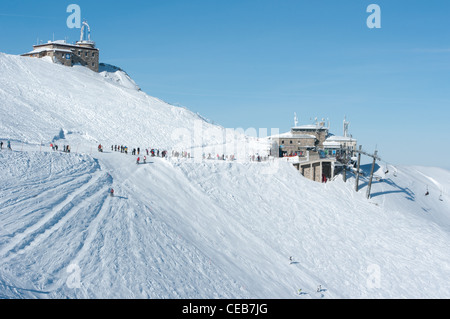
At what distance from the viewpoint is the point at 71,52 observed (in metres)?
82.0

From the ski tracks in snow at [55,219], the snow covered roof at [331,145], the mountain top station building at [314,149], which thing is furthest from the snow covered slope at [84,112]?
the ski tracks in snow at [55,219]

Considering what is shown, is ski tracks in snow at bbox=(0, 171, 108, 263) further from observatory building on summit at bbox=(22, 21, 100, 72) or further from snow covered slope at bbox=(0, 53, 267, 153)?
observatory building on summit at bbox=(22, 21, 100, 72)

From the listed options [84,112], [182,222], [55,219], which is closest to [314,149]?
[84,112]

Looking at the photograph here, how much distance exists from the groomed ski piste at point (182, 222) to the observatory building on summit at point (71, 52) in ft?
50.4

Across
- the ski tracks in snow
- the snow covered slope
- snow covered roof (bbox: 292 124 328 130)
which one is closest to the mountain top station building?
snow covered roof (bbox: 292 124 328 130)

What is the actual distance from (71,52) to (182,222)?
53.6 m

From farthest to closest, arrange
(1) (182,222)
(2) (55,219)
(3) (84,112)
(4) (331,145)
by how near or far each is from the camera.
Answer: (4) (331,145)
(3) (84,112)
(1) (182,222)
(2) (55,219)

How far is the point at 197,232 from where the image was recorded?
3766 cm

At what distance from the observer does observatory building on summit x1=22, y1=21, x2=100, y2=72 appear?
8131cm

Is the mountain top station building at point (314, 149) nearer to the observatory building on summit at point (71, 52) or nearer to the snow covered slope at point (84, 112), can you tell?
the snow covered slope at point (84, 112)

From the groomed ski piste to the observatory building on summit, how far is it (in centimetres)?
1537

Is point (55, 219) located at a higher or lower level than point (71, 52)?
lower

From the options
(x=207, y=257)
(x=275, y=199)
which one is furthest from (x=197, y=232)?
(x=275, y=199)

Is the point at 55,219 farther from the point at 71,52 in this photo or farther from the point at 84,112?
the point at 71,52
